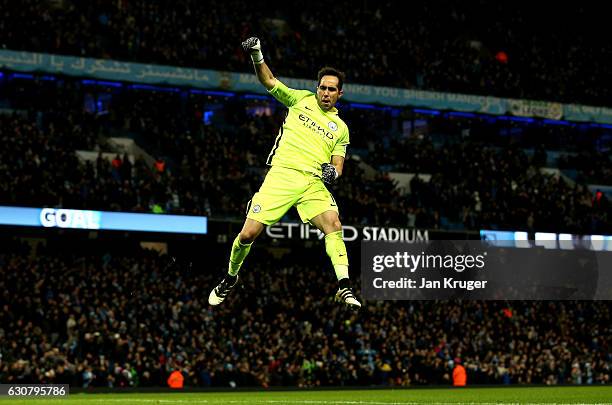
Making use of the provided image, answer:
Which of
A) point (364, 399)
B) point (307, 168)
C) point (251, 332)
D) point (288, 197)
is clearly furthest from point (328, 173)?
point (251, 332)

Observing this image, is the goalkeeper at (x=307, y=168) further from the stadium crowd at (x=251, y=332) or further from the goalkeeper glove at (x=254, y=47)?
the stadium crowd at (x=251, y=332)

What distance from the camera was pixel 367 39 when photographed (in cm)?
5478

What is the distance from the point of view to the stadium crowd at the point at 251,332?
31922mm

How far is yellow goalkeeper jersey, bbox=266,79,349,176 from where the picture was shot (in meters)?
14.4

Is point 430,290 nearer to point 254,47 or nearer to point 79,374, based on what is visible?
point 79,374

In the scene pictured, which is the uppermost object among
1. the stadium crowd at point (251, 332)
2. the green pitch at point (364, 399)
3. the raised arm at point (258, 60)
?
the raised arm at point (258, 60)

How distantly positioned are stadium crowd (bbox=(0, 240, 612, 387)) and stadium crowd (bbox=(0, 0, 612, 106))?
10499 mm

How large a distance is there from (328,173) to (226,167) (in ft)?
95.8

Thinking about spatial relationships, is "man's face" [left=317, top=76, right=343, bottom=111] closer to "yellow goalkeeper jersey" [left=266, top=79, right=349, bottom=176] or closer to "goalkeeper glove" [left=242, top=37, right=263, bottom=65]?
"yellow goalkeeper jersey" [left=266, top=79, right=349, bottom=176]

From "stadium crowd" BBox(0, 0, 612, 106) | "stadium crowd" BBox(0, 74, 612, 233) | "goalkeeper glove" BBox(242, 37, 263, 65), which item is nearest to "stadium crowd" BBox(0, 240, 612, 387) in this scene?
"stadium crowd" BBox(0, 74, 612, 233)

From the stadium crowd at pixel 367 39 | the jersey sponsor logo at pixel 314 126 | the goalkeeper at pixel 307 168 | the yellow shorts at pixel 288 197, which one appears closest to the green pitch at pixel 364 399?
the goalkeeper at pixel 307 168

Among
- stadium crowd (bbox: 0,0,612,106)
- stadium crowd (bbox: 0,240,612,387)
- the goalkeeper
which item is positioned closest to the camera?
the goalkeeper

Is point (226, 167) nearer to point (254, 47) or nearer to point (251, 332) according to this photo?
point (251, 332)

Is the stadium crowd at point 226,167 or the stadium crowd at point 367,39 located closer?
the stadium crowd at point 226,167
